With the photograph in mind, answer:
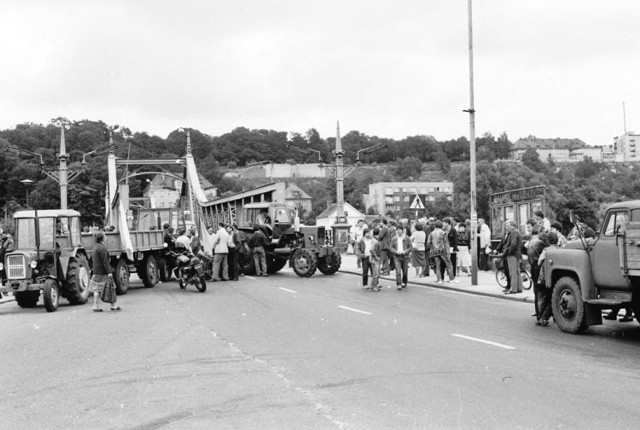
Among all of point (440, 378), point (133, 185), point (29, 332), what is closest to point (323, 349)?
point (440, 378)

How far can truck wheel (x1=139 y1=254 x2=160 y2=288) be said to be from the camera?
24.7 m

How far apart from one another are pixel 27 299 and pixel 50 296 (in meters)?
2.42

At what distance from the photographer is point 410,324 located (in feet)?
45.2

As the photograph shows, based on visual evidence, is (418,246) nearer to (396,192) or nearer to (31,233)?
(31,233)

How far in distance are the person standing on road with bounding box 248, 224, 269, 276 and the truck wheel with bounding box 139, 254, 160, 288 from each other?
401 cm

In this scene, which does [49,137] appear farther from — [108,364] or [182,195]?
[108,364]

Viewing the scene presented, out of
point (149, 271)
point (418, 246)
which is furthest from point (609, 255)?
point (149, 271)

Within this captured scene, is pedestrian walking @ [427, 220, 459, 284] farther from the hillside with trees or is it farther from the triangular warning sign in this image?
the hillside with trees

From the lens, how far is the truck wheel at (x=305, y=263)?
90.4 ft

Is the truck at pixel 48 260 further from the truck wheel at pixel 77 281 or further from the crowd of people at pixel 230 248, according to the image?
the crowd of people at pixel 230 248

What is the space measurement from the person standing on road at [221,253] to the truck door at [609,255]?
15.2m

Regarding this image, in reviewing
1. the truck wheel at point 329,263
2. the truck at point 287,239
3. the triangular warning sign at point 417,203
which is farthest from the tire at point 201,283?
the triangular warning sign at point 417,203

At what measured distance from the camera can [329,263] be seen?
2884 cm

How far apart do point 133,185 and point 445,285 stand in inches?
2470
